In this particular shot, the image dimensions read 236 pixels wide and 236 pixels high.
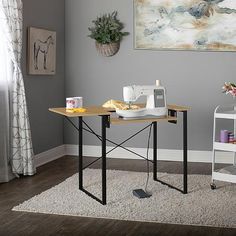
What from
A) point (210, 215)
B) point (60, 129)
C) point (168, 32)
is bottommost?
point (210, 215)

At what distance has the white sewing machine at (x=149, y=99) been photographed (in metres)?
3.93

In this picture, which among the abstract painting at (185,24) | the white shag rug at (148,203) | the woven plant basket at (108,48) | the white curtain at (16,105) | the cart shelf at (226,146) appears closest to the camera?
the white shag rug at (148,203)

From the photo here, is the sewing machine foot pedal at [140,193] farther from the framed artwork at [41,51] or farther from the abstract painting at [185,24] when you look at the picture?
the abstract painting at [185,24]

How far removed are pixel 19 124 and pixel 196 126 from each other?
2.08m

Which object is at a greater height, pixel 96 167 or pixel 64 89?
pixel 64 89

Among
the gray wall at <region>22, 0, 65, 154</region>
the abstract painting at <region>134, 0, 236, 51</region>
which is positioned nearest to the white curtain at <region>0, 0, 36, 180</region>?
the gray wall at <region>22, 0, 65, 154</region>

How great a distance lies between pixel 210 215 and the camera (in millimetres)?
3555

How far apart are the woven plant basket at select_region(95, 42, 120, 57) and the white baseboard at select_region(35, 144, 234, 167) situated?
1143 mm

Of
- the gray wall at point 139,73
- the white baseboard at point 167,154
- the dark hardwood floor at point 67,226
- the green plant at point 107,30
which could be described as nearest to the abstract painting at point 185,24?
the gray wall at point 139,73

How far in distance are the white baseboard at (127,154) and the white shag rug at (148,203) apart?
3.05 feet

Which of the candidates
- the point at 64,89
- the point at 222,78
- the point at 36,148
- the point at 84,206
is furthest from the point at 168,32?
the point at 84,206

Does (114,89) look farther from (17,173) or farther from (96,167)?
(17,173)

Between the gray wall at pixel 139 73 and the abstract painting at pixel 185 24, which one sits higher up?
the abstract painting at pixel 185 24

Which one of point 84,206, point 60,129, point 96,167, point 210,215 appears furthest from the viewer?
point 60,129
